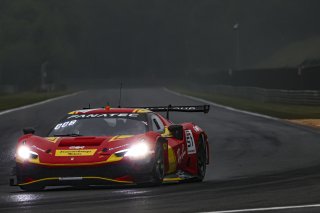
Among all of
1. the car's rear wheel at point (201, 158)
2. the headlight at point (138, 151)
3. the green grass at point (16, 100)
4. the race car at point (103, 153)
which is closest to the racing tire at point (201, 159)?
Answer: the car's rear wheel at point (201, 158)

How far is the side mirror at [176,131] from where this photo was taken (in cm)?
1215

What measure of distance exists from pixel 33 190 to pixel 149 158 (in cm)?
168

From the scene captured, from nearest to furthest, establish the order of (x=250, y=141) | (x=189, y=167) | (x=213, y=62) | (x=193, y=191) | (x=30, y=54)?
1. (x=193, y=191)
2. (x=189, y=167)
3. (x=250, y=141)
4. (x=30, y=54)
5. (x=213, y=62)

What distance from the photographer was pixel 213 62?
7234 inches

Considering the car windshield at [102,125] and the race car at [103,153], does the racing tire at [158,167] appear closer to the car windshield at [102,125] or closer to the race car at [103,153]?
the race car at [103,153]

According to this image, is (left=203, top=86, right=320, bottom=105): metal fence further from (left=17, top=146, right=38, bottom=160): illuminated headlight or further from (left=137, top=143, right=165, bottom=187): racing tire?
(left=17, top=146, right=38, bottom=160): illuminated headlight

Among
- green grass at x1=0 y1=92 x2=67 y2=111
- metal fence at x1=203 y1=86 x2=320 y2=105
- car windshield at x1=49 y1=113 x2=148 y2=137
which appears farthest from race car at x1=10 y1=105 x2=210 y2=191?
metal fence at x1=203 y1=86 x2=320 y2=105

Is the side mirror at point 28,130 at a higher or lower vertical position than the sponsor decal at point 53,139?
higher

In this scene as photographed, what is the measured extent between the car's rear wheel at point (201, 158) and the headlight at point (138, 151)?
1.94m

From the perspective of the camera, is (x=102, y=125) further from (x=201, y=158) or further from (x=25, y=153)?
(x=201, y=158)

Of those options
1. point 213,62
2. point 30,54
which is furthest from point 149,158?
point 213,62

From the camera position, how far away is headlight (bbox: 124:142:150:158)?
Answer: 11.0 m

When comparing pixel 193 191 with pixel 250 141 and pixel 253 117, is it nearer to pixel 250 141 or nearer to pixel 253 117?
pixel 250 141

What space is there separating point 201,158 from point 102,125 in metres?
1.91
